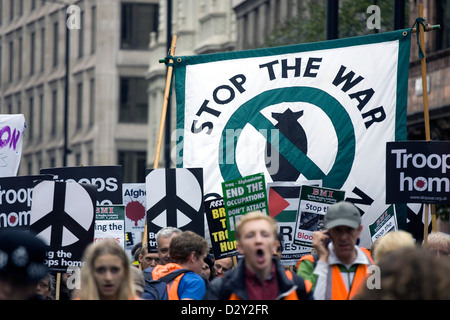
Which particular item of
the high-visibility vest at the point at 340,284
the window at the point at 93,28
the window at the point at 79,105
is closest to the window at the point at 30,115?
the window at the point at 79,105

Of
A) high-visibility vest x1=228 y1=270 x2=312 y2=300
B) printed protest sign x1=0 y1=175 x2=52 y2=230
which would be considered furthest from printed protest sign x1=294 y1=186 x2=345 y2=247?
high-visibility vest x1=228 y1=270 x2=312 y2=300

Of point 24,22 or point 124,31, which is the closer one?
point 124,31

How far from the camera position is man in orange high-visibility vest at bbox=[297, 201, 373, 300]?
7.50m

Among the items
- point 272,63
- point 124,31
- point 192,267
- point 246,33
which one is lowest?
point 192,267

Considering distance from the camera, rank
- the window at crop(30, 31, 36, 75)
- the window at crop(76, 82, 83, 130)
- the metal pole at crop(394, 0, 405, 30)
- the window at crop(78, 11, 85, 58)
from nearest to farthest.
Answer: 1. the metal pole at crop(394, 0, 405, 30)
2. the window at crop(76, 82, 83, 130)
3. the window at crop(78, 11, 85, 58)
4. the window at crop(30, 31, 36, 75)

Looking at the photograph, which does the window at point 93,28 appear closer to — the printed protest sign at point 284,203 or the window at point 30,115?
the window at point 30,115

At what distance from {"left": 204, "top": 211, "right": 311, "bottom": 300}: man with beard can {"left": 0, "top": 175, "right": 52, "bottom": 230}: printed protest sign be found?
4908 mm

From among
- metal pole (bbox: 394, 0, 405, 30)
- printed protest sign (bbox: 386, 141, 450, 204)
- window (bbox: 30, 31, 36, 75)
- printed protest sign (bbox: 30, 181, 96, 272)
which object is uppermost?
window (bbox: 30, 31, 36, 75)

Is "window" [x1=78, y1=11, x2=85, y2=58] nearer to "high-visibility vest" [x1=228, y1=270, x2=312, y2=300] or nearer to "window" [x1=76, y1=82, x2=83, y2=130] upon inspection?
"window" [x1=76, y1=82, x2=83, y2=130]
